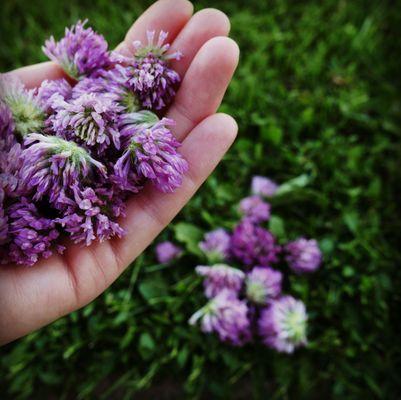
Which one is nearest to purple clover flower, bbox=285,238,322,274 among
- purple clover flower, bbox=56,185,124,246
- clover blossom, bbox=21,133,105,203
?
purple clover flower, bbox=56,185,124,246

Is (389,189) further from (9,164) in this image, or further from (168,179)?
(9,164)

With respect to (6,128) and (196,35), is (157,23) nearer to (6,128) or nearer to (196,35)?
(196,35)

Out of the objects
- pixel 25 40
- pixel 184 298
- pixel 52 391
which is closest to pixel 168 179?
pixel 184 298

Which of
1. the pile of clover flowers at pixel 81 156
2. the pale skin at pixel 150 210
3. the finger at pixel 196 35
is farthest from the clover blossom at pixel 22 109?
the finger at pixel 196 35

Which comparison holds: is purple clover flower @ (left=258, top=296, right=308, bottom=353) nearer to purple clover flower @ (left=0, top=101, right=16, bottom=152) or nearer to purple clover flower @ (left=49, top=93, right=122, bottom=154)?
purple clover flower @ (left=49, top=93, right=122, bottom=154)

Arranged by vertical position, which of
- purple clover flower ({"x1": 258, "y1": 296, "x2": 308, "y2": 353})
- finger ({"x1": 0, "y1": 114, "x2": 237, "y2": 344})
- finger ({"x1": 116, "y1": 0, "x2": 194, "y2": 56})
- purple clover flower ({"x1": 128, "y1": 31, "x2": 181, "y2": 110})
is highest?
finger ({"x1": 116, "y1": 0, "x2": 194, "y2": 56})

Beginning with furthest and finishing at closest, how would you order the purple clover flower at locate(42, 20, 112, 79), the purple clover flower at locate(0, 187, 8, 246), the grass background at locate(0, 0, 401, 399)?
the grass background at locate(0, 0, 401, 399) → the purple clover flower at locate(42, 20, 112, 79) → the purple clover flower at locate(0, 187, 8, 246)

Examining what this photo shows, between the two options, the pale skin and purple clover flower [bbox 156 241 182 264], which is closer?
the pale skin

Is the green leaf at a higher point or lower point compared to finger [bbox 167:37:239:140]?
lower
